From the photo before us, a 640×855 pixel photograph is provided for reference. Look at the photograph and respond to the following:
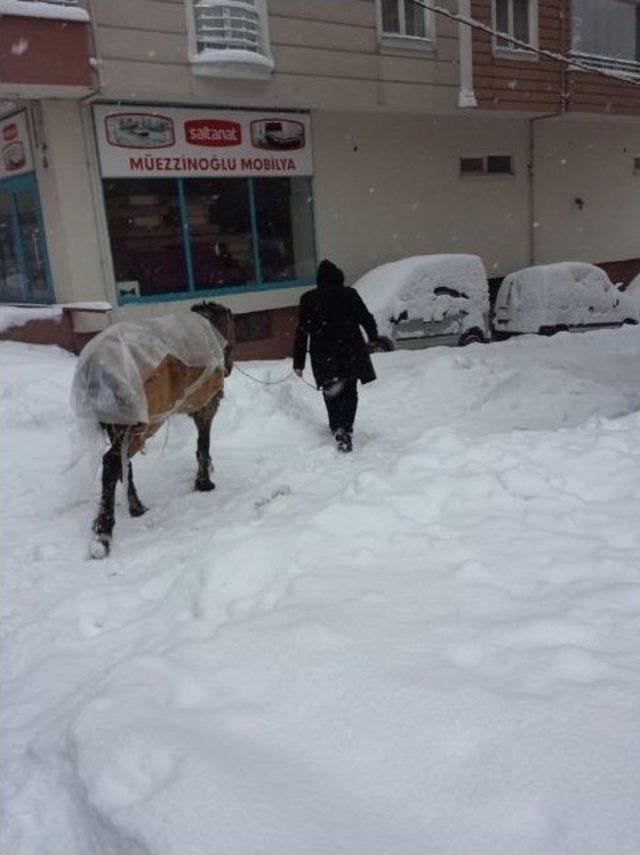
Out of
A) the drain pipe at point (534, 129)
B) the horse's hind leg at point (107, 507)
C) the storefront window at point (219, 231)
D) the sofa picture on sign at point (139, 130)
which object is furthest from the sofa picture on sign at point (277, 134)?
the horse's hind leg at point (107, 507)

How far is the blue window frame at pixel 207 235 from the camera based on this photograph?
37.8 ft

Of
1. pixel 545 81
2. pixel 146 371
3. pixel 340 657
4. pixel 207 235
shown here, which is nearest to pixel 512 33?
pixel 545 81

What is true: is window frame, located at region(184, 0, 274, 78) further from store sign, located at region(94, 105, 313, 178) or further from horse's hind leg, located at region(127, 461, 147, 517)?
horse's hind leg, located at region(127, 461, 147, 517)

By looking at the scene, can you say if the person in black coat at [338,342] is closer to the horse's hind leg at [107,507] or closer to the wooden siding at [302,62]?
the horse's hind leg at [107,507]

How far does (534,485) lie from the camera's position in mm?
4613

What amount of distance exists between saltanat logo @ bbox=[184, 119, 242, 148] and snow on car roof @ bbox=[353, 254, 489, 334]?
3.18m

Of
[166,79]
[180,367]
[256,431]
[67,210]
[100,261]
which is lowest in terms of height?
[256,431]

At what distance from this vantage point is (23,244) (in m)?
12.1

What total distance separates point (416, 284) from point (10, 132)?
264 inches

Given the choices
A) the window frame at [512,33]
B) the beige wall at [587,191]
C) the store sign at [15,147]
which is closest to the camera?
the store sign at [15,147]

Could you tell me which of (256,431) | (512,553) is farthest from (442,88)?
(512,553)

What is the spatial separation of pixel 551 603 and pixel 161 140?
33.6 ft

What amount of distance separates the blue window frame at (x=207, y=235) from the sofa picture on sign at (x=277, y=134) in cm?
56

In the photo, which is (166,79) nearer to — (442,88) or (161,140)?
(161,140)
